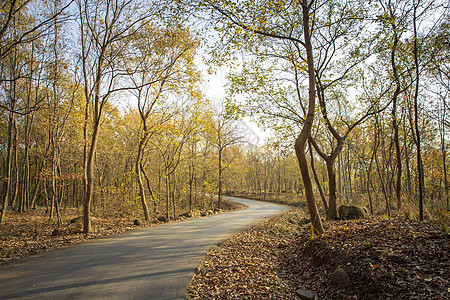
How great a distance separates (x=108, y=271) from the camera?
5750 mm

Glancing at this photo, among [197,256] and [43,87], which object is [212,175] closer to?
[43,87]

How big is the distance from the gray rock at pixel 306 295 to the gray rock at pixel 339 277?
52cm

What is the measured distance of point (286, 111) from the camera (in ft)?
43.3

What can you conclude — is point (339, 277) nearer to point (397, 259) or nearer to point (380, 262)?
point (380, 262)

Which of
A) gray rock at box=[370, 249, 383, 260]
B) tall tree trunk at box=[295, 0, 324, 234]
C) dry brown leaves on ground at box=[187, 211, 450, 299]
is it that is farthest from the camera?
tall tree trunk at box=[295, 0, 324, 234]

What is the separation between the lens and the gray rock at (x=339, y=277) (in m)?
4.88

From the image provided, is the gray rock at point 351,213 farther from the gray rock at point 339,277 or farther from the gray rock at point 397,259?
the gray rock at point 339,277

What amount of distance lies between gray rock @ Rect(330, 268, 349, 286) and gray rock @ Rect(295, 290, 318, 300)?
52cm

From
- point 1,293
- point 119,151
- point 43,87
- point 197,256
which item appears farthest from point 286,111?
point 43,87

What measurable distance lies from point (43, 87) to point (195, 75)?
12131 mm

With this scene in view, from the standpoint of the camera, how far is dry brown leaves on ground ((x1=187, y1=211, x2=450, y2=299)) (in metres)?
4.25

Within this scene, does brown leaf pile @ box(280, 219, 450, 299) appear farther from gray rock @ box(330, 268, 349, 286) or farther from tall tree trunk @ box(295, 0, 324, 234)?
tall tree trunk @ box(295, 0, 324, 234)

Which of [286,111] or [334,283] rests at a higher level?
[286,111]

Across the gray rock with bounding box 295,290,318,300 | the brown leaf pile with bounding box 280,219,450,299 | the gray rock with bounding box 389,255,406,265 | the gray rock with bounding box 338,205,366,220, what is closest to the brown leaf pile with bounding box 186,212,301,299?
the gray rock with bounding box 295,290,318,300
